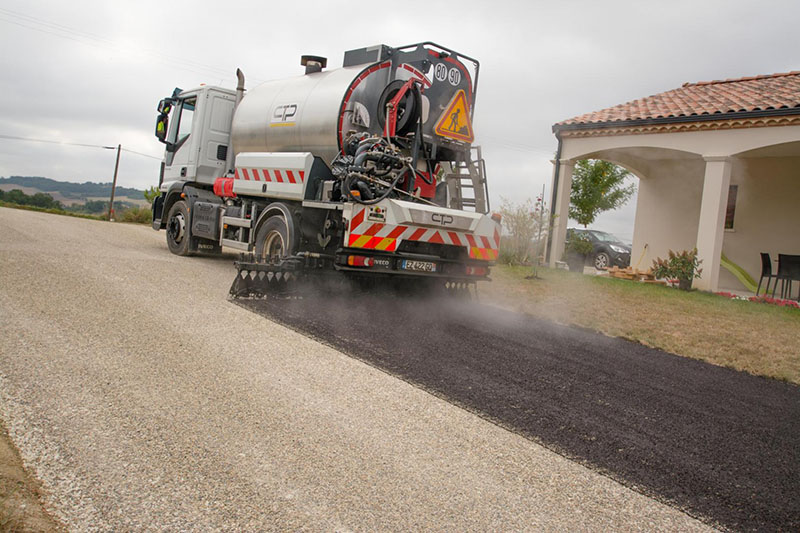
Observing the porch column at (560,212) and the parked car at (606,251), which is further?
the parked car at (606,251)

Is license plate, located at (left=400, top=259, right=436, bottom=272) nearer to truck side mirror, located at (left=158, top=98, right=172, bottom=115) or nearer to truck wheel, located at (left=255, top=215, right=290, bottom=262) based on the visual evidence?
truck wheel, located at (left=255, top=215, right=290, bottom=262)

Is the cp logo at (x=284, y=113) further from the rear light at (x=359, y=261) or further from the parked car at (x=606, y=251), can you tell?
the parked car at (x=606, y=251)

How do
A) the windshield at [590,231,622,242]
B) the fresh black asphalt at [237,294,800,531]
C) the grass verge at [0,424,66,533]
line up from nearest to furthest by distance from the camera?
the grass verge at [0,424,66,533] < the fresh black asphalt at [237,294,800,531] < the windshield at [590,231,622,242]

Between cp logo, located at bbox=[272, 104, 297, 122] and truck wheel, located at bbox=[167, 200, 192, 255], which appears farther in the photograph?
truck wheel, located at bbox=[167, 200, 192, 255]

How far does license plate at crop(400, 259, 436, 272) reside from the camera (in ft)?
24.8

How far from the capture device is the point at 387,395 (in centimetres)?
404

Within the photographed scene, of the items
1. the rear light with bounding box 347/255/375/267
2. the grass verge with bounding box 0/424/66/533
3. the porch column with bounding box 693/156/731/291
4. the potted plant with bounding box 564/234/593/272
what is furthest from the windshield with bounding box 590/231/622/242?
the grass verge with bounding box 0/424/66/533

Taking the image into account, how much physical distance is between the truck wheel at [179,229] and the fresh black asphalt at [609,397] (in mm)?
4963

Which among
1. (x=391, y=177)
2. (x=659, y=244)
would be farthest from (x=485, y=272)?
(x=659, y=244)

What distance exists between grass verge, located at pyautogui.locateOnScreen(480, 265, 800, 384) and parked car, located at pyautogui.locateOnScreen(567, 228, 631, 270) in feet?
26.0

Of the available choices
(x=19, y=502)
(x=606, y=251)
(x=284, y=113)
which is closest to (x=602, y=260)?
(x=606, y=251)

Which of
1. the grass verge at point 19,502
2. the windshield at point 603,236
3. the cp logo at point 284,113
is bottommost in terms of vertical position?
the grass verge at point 19,502

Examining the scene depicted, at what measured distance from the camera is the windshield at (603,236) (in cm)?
2081

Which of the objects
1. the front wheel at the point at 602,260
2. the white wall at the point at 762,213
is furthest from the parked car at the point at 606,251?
the white wall at the point at 762,213
